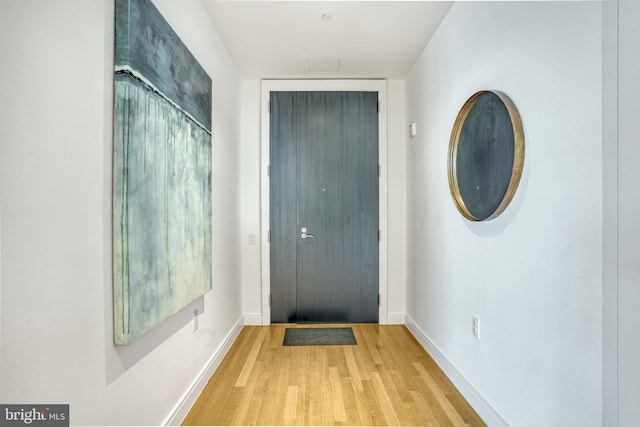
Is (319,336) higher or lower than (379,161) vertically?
lower

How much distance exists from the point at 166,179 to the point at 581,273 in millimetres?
1779

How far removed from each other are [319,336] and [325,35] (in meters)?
2.65

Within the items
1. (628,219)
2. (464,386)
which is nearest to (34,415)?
(628,219)

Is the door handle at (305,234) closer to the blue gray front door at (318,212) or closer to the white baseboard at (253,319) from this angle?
the blue gray front door at (318,212)

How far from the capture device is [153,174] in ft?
4.86

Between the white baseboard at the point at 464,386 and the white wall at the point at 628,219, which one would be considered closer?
the white wall at the point at 628,219

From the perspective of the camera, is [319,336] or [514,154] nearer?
[514,154]

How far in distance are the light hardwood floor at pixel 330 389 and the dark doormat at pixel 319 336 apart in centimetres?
11

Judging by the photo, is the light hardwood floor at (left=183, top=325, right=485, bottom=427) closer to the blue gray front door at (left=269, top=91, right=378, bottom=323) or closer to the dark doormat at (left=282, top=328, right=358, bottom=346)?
the dark doormat at (left=282, top=328, right=358, bottom=346)

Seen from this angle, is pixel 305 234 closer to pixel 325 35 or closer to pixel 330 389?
pixel 330 389

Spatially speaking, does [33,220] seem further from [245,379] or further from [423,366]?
[423,366]

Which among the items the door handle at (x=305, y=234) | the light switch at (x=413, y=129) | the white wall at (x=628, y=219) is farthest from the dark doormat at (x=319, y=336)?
the white wall at (x=628, y=219)

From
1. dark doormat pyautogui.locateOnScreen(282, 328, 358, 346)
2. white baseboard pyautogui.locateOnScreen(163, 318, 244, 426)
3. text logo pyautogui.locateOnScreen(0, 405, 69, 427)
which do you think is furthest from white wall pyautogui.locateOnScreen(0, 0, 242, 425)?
dark doormat pyautogui.locateOnScreen(282, 328, 358, 346)

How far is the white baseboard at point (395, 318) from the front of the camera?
140 inches
